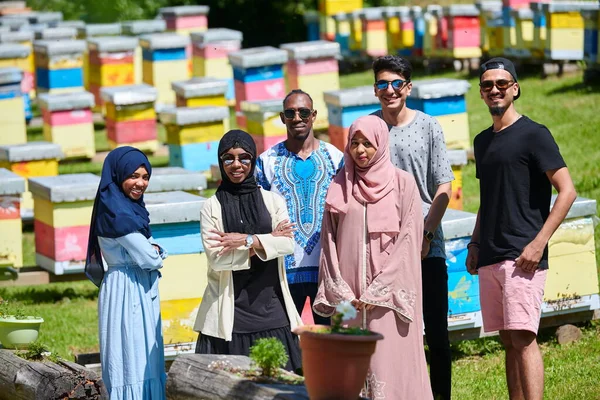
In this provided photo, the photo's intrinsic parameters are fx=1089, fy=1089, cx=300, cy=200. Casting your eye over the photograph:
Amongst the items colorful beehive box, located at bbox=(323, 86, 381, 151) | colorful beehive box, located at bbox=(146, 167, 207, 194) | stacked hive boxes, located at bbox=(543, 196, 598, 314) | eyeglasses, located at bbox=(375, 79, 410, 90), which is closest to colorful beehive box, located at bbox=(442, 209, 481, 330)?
stacked hive boxes, located at bbox=(543, 196, 598, 314)

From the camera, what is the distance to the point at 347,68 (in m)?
22.2

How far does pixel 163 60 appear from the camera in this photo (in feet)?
58.8

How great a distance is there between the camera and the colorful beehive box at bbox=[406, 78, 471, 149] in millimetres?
10594

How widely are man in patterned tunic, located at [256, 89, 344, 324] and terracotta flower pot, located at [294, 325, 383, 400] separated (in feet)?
5.27

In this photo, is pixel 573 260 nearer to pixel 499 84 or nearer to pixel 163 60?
pixel 499 84

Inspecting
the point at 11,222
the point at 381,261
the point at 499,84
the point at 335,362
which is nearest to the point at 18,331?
the point at 381,261

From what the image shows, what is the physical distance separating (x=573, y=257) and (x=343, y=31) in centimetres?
1506

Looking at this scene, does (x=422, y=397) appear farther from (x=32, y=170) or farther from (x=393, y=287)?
(x=32, y=170)

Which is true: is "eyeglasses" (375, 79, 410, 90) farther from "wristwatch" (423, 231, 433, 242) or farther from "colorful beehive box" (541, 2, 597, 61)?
"colorful beehive box" (541, 2, 597, 61)

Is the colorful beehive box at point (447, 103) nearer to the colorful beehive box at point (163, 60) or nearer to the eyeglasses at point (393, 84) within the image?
the eyeglasses at point (393, 84)

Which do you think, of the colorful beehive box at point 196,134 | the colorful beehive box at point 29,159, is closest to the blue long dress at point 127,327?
the colorful beehive box at point 29,159

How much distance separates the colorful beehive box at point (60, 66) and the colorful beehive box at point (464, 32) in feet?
19.5

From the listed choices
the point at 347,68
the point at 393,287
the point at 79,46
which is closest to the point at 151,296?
the point at 393,287

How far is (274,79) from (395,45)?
5.98 metres
